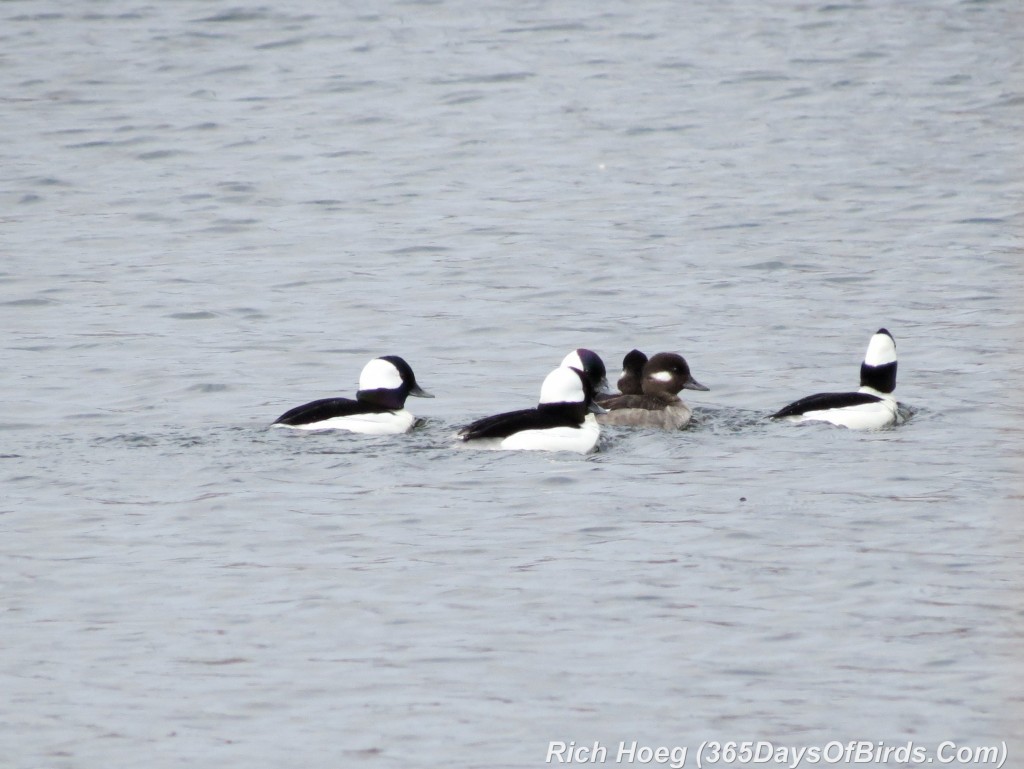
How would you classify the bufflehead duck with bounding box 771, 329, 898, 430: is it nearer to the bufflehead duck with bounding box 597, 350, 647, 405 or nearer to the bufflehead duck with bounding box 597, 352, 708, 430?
the bufflehead duck with bounding box 597, 352, 708, 430

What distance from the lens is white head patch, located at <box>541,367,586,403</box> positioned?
11.2m

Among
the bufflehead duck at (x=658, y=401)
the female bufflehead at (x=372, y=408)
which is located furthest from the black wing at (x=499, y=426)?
the bufflehead duck at (x=658, y=401)

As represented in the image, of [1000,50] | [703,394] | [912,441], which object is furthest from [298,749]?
[1000,50]

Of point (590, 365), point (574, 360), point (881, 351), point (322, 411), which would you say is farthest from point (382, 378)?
point (881, 351)

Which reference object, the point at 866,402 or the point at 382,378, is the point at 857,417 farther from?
the point at 382,378

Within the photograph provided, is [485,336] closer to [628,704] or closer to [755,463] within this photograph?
[755,463]

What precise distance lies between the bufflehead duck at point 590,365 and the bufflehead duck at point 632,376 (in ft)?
0.33

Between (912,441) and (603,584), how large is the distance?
3687 millimetres

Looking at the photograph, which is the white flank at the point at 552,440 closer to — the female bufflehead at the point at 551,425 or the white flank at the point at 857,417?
the female bufflehead at the point at 551,425

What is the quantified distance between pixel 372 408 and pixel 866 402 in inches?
128

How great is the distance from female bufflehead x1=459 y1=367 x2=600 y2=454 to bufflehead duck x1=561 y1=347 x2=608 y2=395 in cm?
94

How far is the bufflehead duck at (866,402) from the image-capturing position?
1141cm

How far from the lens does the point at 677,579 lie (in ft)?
27.2

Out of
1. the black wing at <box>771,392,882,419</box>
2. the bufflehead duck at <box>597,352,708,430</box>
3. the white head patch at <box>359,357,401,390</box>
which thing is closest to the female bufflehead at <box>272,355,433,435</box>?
the white head patch at <box>359,357,401,390</box>
